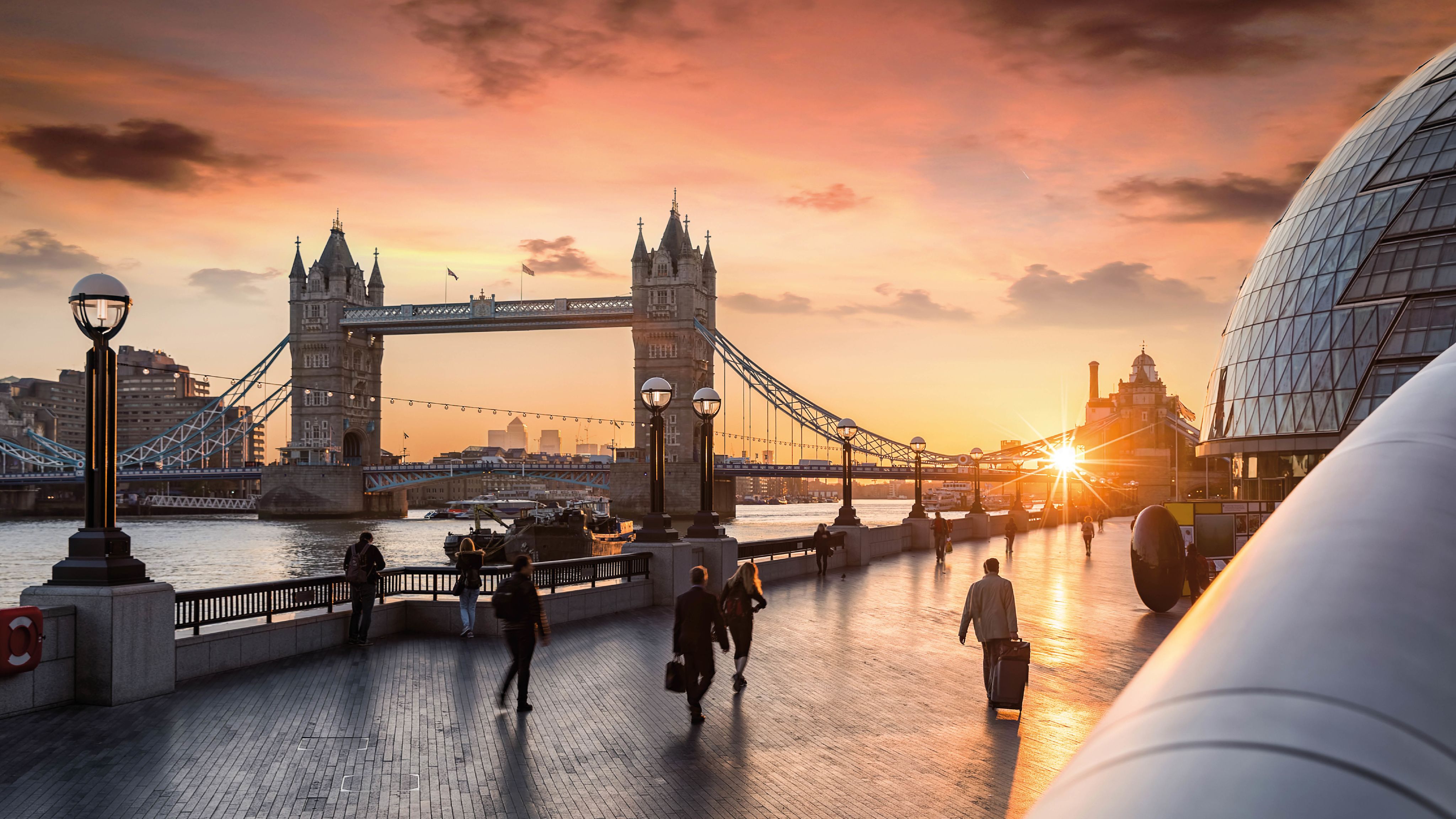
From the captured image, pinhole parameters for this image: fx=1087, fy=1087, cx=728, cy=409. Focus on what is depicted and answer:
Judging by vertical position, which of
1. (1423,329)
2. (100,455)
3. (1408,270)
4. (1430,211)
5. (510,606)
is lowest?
(510,606)

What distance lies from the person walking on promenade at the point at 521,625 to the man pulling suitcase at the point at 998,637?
436cm

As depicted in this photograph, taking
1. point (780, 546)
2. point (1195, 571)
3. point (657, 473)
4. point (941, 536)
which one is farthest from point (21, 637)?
point (941, 536)

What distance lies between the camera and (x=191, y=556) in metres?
61.4

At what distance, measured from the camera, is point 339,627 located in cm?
1434

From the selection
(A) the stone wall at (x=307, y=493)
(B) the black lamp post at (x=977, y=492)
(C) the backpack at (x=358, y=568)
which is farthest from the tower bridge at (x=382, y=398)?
(C) the backpack at (x=358, y=568)

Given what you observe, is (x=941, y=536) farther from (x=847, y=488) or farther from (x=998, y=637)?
(x=998, y=637)

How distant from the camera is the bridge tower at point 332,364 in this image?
137 m

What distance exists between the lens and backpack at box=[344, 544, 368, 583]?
1413 cm

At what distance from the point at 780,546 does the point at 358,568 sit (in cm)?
1475

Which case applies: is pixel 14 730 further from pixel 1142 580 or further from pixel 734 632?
pixel 1142 580

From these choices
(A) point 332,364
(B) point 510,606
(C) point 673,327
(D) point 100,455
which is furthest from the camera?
(A) point 332,364

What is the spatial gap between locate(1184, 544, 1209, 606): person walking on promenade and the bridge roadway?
56.9m

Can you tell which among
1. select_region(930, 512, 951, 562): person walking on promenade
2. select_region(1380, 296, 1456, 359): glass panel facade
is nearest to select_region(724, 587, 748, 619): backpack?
select_region(930, 512, 951, 562): person walking on promenade

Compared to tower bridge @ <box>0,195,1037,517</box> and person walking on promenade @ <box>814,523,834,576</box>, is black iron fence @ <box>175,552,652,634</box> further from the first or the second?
tower bridge @ <box>0,195,1037,517</box>
